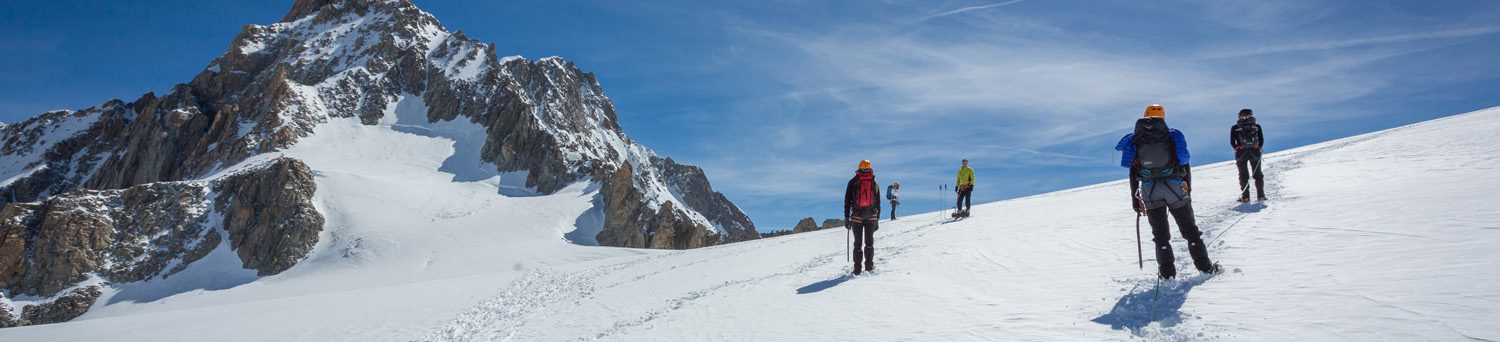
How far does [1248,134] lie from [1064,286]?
9922 mm

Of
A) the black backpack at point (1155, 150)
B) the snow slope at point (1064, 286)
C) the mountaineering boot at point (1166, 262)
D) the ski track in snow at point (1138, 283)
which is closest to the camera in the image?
the snow slope at point (1064, 286)

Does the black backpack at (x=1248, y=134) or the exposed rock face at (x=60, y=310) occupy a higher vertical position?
the black backpack at (x=1248, y=134)

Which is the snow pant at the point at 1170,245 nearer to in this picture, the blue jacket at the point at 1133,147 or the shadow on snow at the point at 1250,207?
the blue jacket at the point at 1133,147

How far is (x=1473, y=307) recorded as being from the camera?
4.88 m

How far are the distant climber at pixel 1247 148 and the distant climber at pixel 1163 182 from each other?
7.47m

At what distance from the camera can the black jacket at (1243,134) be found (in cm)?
1454

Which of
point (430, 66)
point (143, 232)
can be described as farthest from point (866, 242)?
point (430, 66)

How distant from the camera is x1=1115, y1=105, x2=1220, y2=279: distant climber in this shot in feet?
25.2

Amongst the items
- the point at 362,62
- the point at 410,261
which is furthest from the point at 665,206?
the point at 362,62

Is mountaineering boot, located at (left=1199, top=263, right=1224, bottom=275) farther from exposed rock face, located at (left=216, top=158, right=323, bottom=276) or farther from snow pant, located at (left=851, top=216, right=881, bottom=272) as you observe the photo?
exposed rock face, located at (left=216, top=158, right=323, bottom=276)

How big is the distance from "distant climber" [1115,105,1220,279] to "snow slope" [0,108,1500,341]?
0.40 m

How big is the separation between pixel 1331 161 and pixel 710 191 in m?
149

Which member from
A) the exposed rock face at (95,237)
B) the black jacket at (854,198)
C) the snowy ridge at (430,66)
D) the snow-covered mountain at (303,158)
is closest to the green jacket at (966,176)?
Answer: the black jacket at (854,198)

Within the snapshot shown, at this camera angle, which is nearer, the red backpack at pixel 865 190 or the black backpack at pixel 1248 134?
the red backpack at pixel 865 190
